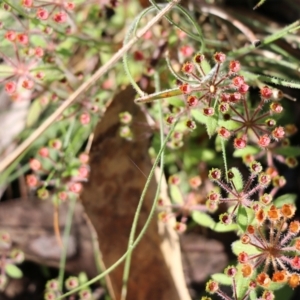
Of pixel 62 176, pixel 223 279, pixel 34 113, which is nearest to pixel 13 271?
pixel 62 176

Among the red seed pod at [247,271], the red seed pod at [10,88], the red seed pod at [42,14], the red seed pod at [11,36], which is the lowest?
the red seed pod at [247,271]

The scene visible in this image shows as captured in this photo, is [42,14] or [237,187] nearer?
[237,187]

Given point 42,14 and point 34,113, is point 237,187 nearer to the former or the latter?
point 42,14

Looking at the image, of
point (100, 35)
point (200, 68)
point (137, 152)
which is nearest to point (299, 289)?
point (137, 152)

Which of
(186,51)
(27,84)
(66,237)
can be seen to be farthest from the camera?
(66,237)

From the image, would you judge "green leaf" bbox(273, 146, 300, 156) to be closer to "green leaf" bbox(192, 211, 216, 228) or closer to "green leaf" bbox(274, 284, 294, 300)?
"green leaf" bbox(192, 211, 216, 228)

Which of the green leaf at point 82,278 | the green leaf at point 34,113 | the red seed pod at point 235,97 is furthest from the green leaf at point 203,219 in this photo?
the green leaf at point 34,113

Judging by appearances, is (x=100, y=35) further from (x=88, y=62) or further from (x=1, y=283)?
(x=1, y=283)

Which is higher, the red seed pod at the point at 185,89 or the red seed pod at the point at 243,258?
the red seed pod at the point at 185,89

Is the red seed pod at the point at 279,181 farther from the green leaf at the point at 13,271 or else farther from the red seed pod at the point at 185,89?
the green leaf at the point at 13,271

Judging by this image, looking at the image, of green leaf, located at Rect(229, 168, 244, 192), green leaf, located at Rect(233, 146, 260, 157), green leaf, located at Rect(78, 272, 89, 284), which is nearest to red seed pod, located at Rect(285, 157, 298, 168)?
green leaf, located at Rect(233, 146, 260, 157)

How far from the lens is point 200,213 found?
2.28 metres

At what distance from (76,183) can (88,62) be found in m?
0.71

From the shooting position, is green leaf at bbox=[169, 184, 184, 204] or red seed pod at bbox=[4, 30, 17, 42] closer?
red seed pod at bbox=[4, 30, 17, 42]
